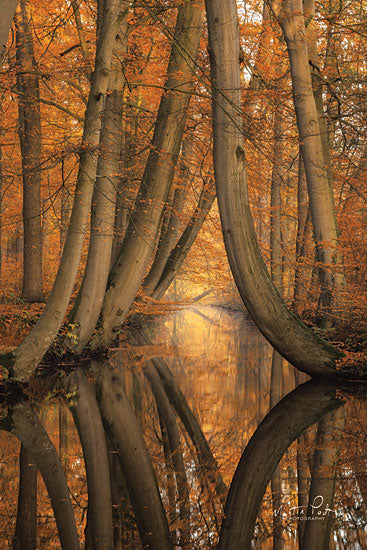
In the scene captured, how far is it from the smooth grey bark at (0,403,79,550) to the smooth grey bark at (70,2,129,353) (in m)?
3.29

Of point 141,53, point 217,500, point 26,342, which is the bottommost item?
point 217,500

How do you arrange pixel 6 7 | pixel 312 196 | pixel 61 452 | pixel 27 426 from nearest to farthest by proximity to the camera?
pixel 6 7, pixel 61 452, pixel 27 426, pixel 312 196

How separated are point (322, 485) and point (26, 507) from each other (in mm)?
2056

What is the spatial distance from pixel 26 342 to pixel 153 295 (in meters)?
8.46

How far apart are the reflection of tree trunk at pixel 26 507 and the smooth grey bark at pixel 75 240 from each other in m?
3.20

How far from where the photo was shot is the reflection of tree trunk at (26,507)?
3.66 meters

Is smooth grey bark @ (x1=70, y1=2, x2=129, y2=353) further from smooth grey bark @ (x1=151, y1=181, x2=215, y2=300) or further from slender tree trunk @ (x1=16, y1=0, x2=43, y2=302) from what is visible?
smooth grey bark @ (x1=151, y1=181, x2=215, y2=300)

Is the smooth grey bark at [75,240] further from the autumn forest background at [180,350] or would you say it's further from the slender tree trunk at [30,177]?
the slender tree trunk at [30,177]

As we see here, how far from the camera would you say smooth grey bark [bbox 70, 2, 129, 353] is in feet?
34.8

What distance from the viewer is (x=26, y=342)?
8.64m

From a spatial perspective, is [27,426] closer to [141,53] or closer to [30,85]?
[30,85]

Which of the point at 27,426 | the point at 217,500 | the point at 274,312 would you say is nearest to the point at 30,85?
the point at 274,312

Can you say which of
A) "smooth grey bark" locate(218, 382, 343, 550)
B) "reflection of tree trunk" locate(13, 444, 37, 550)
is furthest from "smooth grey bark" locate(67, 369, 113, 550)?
"smooth grey bark" locate(218, 382, 343, 550)
